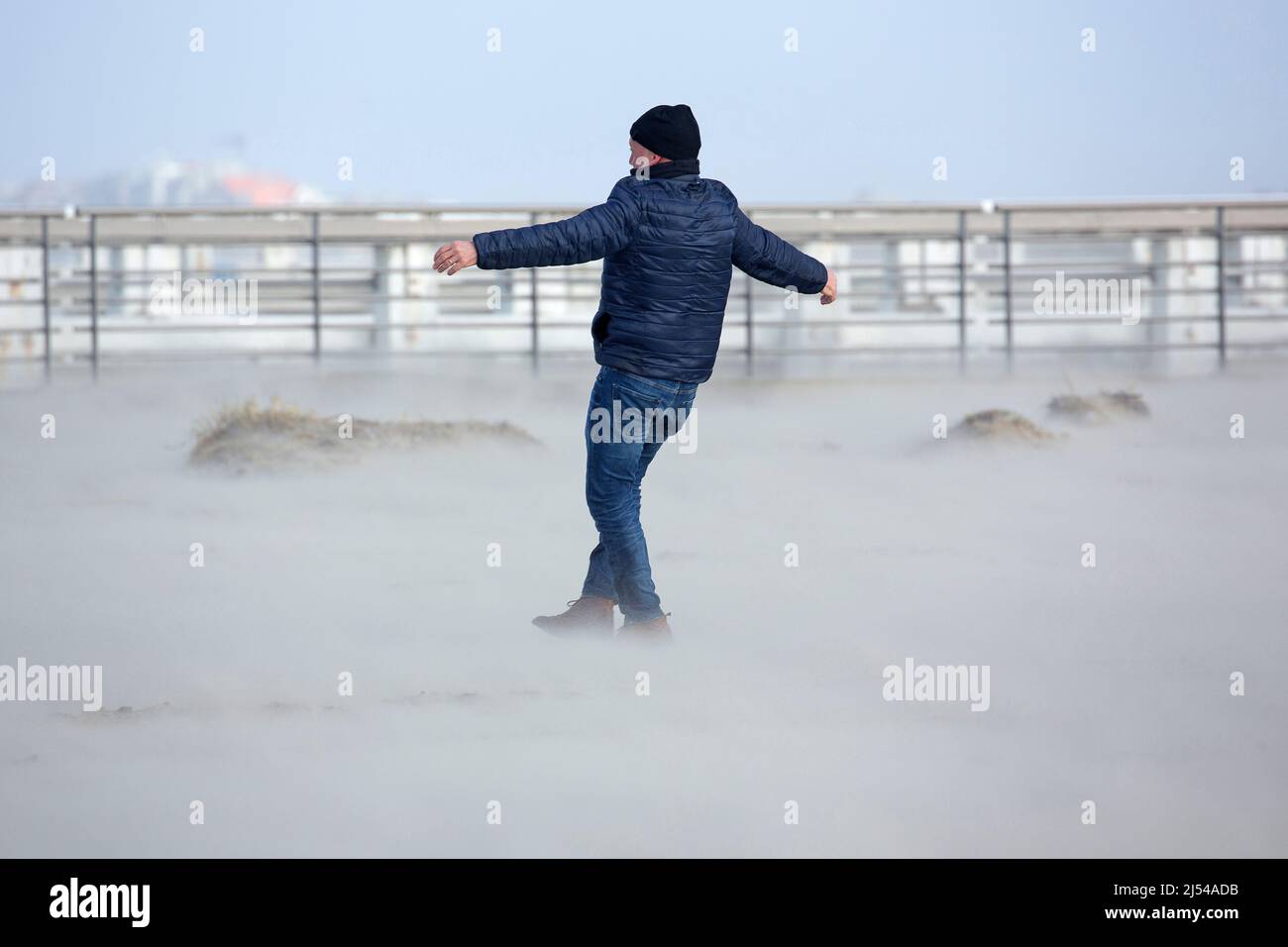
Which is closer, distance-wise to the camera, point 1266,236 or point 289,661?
point 289,661

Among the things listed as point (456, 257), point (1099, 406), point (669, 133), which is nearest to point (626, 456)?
point (456, 257)

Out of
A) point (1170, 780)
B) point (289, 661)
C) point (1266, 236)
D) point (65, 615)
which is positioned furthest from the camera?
point (1266, 236)

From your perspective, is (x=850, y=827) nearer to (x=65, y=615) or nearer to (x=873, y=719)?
(x=873, y=719)

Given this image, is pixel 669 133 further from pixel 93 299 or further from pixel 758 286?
pixel 758 286

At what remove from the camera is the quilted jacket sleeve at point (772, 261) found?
4.07m

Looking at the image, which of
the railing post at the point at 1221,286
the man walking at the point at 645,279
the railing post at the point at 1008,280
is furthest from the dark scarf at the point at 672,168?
the railing post at the point at 1221,286

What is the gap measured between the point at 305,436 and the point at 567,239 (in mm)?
4036

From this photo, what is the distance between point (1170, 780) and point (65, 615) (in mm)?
3144

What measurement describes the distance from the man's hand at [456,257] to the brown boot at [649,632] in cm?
110

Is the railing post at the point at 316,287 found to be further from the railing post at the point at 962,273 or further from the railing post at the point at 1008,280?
the railing post at the point at 1008,280

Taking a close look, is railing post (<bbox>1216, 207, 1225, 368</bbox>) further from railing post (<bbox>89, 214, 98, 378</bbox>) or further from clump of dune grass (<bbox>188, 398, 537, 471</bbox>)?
railing post (<bbox>89, 214, 98, 378</bbox>)

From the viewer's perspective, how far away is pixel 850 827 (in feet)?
10.0

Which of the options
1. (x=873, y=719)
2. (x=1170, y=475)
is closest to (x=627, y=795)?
(x=873, y=719)

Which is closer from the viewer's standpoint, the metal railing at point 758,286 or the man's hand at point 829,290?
the man's hand at point 829,290
